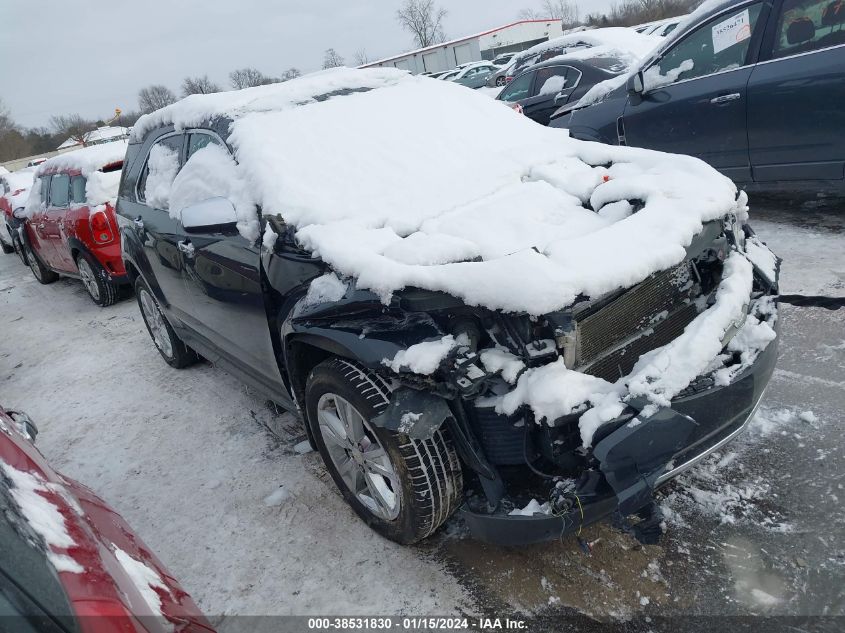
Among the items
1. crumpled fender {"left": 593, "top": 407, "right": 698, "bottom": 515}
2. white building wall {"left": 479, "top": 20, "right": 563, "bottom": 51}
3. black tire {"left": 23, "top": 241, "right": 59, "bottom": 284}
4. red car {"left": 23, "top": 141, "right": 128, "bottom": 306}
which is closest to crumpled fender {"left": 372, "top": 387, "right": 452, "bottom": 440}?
crumpled fender {"left": 593, "top": 407, "right": 698, "bottom": 515}

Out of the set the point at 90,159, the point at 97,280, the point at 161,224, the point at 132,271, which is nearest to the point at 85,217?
the point at 97,280

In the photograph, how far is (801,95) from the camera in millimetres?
4312

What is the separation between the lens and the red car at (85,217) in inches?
259

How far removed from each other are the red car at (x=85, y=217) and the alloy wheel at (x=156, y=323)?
1.93 m

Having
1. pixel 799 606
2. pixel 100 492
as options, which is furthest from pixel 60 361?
pixel 799 606

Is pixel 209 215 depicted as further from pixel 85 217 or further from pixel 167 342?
pixel 85 217

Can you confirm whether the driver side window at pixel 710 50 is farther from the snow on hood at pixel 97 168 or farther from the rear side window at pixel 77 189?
the rear side window at pixel 77 189

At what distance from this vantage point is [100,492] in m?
3.43

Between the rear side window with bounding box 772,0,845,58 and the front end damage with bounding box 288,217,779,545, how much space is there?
10.5ft

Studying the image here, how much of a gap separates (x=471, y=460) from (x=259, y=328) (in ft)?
4.54

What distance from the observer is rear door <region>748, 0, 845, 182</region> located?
4.16 meters

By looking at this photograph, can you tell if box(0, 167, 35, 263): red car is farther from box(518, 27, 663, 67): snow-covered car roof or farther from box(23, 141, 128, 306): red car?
box(518, 27, 663, 67): snow-covered car roof

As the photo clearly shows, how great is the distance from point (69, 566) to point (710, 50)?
555 cm

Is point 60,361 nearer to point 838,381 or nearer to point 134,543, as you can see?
point 134,543
